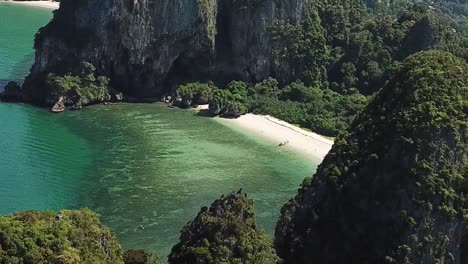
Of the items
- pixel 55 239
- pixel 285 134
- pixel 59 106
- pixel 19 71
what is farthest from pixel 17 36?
pixel 55 239

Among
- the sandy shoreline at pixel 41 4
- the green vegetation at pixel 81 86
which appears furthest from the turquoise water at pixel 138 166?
the sandy shoreline at pixel 41 4

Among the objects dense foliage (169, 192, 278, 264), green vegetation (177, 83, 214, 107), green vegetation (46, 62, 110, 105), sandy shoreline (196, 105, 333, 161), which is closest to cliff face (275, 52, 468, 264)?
dense foliage (169, 192, 278, 264)

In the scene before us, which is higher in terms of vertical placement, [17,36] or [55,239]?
[17,36]

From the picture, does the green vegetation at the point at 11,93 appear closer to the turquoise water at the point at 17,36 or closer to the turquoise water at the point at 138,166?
the turquoise water at the point at 138,166

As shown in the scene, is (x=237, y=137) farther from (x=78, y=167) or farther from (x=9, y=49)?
(x=9, y=49)

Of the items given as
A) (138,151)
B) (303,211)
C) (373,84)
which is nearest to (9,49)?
(138,151)

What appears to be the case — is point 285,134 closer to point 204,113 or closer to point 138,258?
point 204,113
